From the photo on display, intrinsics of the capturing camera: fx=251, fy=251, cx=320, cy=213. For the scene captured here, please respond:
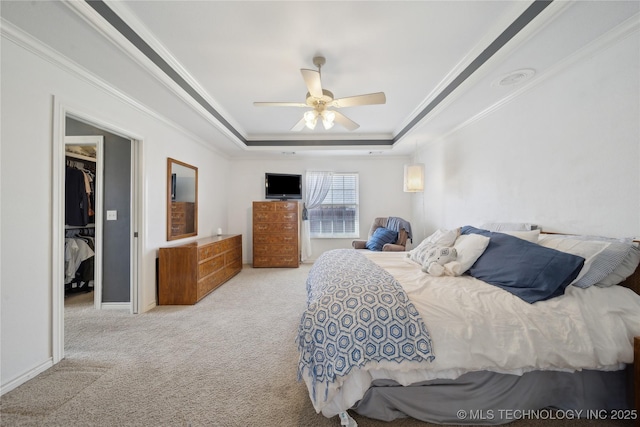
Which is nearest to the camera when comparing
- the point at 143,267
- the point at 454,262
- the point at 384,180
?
the point at 454,262

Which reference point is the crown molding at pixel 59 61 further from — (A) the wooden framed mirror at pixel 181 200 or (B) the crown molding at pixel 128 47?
(A) the wooden framed mirror at pixel 181 200

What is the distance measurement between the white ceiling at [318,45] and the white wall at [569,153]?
195 mm

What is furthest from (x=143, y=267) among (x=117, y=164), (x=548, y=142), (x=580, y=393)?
(x=548, y=142)

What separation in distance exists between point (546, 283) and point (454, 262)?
616 mm

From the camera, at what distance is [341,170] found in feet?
18.5

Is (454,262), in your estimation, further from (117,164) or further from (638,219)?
(117,164)

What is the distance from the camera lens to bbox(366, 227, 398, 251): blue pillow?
14.0 ft

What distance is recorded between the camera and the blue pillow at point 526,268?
1.54 m

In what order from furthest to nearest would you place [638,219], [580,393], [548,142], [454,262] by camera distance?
[548,142]
[454,262]
[638,219]
[580,393]

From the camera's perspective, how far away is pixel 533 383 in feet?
4.66

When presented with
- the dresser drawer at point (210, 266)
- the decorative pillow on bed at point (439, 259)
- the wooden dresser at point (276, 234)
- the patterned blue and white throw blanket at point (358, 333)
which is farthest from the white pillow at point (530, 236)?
the wooden dresser at point (276, 234)

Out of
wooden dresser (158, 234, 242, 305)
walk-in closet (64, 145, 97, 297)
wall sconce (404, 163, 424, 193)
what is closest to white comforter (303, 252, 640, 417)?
wooden dresser (158, 234, 242, 305)

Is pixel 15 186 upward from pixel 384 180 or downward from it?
downward

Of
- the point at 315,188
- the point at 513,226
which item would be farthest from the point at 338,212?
the point at 513,226
